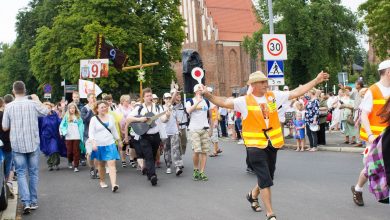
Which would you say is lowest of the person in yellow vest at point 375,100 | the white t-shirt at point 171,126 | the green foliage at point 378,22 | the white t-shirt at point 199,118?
the white t-shirt at point 171,126

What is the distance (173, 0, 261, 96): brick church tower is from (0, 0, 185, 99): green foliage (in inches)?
959

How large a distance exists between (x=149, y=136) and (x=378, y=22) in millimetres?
31775

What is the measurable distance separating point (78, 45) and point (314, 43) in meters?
19.9

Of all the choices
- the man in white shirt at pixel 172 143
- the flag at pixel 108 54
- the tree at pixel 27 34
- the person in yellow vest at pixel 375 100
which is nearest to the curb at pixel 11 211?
the man in white shirt at pixel 172 143

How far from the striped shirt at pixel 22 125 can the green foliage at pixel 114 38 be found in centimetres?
3030

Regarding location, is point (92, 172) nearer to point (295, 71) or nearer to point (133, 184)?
point (133, 184)

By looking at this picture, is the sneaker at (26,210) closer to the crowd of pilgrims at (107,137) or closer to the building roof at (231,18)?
the crowd of pilgrims at (107,137)

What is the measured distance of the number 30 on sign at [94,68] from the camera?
58.2 feet

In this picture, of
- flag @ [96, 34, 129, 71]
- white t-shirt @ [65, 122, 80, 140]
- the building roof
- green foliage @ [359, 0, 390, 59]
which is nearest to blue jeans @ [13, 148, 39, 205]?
white t-shirt @ [65, 122, 80, 140]

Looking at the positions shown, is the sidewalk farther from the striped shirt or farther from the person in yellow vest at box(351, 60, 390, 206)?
the striped shirt

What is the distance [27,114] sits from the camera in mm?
8203

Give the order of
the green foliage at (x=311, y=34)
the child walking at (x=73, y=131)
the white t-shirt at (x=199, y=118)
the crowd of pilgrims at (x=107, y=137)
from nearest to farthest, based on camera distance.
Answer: the crowd of pilgrims at (x=107, y=137) → the white t-shirt at (x=199, y=118) → the child walking at (x=73, y=131) → the green foliage at (x=311, y=34)

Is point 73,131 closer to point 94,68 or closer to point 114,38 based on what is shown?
point 94,68

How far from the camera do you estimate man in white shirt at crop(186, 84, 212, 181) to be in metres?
10.9
